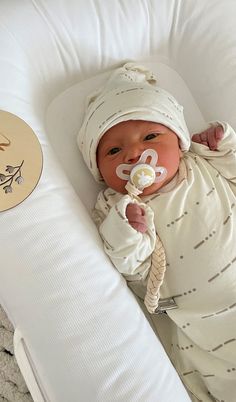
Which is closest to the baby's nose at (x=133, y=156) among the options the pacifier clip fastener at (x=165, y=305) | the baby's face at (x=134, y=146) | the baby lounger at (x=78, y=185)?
the baby's face at (x=134, y=146)

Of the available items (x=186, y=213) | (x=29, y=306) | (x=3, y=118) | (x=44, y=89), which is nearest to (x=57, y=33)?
(x=44, y=89)

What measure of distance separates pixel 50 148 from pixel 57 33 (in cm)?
28

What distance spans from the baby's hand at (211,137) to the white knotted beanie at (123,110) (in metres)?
0.06

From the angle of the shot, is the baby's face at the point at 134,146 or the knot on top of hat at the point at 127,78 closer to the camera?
the baby's face at the point at 134,146

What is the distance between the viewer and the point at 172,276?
3.39 ft

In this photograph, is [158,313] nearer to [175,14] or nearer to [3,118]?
[3,118]

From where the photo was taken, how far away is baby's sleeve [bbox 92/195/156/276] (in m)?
0.95

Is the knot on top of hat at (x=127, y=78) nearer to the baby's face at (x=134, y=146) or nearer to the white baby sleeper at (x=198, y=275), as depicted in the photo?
the baby's face at (x=134, y=146)

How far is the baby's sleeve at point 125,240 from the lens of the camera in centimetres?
95

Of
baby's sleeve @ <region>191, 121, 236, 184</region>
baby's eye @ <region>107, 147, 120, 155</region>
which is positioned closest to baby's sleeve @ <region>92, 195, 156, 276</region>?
baby's eye @ <region>107, 147, 120, 155</region>

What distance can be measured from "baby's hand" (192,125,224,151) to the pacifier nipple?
0.63ft

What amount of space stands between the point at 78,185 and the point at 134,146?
0.18 metres

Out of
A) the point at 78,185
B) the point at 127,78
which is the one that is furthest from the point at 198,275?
the point at 127,78

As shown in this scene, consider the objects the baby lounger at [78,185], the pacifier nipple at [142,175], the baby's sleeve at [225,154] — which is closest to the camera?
the baby lounger at [78,185]
